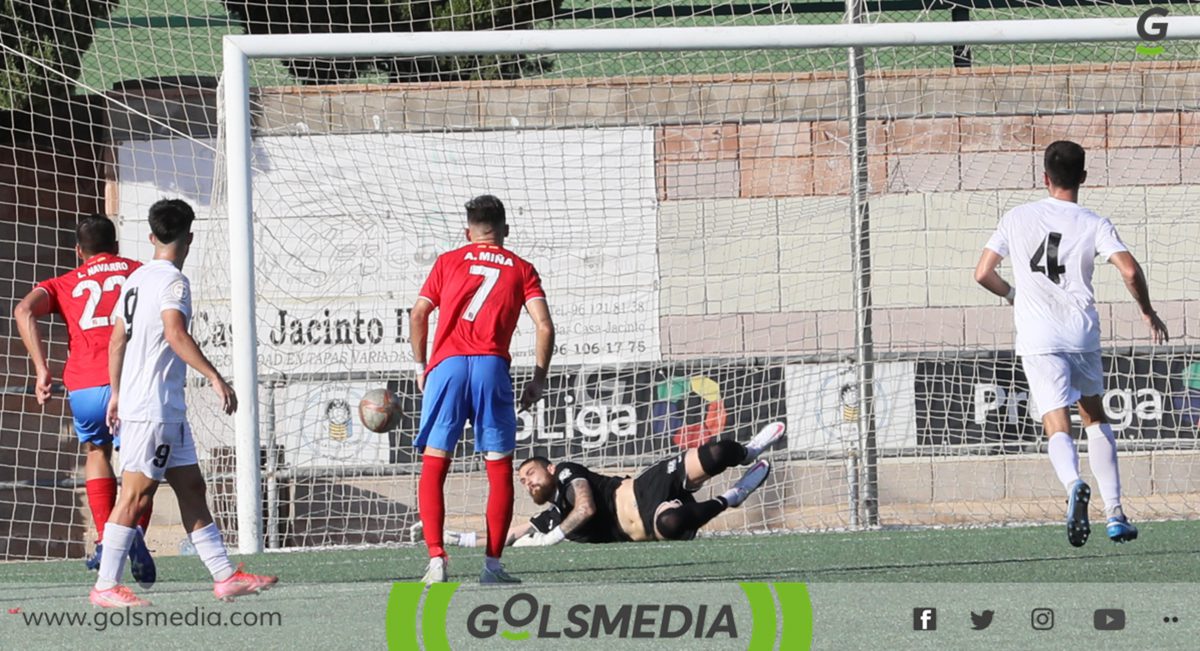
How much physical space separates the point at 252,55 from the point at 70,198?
4406 mm

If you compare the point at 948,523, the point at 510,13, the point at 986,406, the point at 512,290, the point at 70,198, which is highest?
the point at 510,13

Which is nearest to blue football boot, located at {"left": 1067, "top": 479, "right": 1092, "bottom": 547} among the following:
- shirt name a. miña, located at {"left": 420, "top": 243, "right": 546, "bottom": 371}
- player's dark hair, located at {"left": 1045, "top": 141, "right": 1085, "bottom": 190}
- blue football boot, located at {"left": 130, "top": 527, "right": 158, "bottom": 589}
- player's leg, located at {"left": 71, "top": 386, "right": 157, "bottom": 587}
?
player's dark hair, located at {"left": 1045, "top": 141, "right": 1085, "bottom": 190}

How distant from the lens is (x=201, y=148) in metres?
11.7

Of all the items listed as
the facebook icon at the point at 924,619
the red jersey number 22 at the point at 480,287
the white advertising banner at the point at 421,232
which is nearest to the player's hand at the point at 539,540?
the white advertising banner at the point at 421,232

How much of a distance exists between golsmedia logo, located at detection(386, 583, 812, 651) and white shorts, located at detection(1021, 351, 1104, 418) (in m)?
1.47

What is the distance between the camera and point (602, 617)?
536 centimetres

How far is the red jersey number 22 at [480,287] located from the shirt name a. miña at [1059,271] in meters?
2.12

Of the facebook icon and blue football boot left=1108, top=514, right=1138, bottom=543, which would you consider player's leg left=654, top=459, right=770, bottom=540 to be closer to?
blue football boot left=1108, top=514, right=1138, bottom=543

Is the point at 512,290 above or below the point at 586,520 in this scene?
above

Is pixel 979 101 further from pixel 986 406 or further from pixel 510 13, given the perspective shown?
pixel 510 13

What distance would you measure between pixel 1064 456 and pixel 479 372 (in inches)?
97.1

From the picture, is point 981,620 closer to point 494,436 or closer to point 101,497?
point 494,436

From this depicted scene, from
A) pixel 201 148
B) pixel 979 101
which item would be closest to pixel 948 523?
pixel 979 101

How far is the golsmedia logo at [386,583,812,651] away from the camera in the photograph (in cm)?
495
